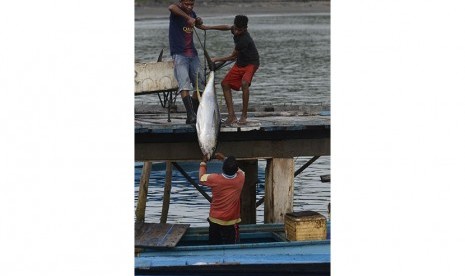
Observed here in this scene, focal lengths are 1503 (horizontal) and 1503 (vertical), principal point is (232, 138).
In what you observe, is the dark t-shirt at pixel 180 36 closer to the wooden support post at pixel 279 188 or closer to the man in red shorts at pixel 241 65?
the man in red shorts at pixel 241 65

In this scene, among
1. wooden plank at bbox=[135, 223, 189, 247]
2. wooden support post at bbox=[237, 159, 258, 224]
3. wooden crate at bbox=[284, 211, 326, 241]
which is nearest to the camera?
wooden plank at bbox=[135, 223, 189, 247]

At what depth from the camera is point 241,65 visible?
53.5ft

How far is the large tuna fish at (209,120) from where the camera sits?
15.4 meters

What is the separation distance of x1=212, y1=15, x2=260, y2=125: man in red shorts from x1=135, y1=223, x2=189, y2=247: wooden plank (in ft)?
4.23

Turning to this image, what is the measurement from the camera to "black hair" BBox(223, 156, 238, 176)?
15109 mm

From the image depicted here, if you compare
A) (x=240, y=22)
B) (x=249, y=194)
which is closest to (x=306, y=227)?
(x=240, y=22)

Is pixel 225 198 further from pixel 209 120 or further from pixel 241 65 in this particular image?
pixel 241 65

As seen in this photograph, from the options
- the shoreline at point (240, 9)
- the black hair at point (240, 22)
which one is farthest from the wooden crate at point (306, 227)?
the shoreline at point (240, 9)

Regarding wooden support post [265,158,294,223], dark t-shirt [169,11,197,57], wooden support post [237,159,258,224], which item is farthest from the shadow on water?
dark t-shirt [169,11,197,57]

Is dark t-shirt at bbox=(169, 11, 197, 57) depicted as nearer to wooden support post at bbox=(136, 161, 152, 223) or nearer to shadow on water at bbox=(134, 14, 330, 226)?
shadow on water at bbox=(134, 14, 330, 226)

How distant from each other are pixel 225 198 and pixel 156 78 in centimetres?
175
